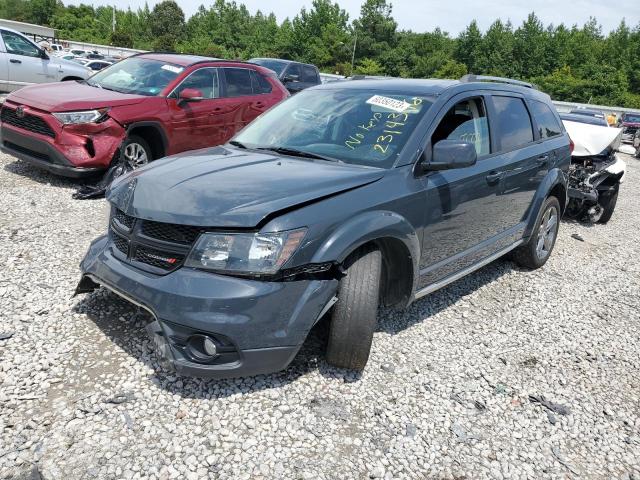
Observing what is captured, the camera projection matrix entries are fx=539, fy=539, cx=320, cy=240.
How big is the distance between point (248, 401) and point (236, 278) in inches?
28.9

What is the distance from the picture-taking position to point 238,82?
8.01 m

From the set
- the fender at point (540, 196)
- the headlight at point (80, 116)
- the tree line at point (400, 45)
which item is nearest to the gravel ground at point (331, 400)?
the fender at point (540, 196)

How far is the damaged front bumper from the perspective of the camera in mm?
2621

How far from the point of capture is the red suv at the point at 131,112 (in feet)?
20.3

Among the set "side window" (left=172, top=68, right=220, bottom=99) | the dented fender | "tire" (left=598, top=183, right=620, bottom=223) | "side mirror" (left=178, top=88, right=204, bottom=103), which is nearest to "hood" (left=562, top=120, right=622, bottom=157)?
"tire" (left=598, top=183, right=620, bottom=223)

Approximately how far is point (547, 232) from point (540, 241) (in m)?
0.20

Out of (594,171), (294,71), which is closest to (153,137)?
(594,171)

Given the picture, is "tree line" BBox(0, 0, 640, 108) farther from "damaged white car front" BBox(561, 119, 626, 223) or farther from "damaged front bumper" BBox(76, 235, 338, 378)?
"damaged front bumper" BBox(76, 235, 338, 378)

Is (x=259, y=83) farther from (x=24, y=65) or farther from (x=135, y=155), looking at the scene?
(x=24, y=65)

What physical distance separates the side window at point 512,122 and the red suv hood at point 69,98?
4.30 metres

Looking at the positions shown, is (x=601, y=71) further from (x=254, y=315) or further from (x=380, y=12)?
(x=254, y=315)

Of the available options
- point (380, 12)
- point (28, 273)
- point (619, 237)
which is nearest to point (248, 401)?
point (28, 273)

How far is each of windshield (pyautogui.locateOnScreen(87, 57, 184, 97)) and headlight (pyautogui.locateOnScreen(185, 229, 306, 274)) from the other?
189 inches

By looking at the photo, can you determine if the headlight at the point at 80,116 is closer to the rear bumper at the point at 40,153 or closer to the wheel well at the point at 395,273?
the rear bumper at the point at 40,153
